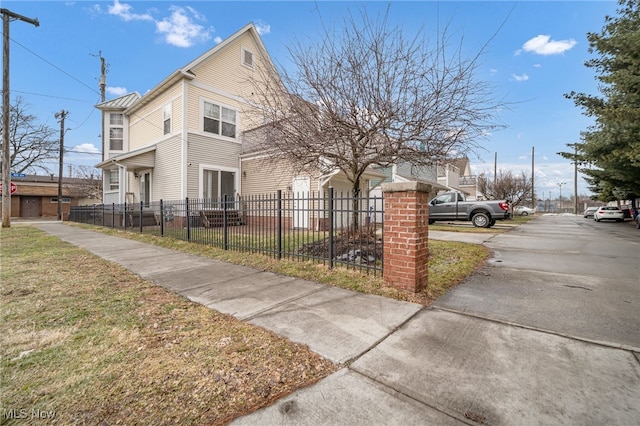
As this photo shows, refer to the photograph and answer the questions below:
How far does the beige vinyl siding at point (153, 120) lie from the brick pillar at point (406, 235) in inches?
482

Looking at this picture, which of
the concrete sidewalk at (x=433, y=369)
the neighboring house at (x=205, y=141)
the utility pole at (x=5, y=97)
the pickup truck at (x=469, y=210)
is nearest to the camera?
the concrete sidewalk at (x=433, y=369)

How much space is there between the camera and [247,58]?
606 inches

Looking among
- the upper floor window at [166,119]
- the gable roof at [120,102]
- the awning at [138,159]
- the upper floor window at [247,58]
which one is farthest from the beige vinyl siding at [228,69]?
the gable roof at [120,102]

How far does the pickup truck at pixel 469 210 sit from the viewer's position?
47.3ft

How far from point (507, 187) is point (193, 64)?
102ft

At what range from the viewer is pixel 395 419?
169 centimetres

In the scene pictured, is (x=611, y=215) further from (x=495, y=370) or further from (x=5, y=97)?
(x=5, y=97)

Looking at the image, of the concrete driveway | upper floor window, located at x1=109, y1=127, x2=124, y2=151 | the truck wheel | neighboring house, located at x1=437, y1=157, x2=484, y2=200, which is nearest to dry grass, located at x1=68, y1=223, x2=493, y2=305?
the concrete driveway

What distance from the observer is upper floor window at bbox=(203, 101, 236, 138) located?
45.6 feet

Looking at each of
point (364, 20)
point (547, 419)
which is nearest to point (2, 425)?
point (547, 419)

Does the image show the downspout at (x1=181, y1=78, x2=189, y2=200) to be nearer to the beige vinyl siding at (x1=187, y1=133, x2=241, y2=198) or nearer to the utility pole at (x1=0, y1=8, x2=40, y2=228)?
the beige vinyl siding at (x1=187, y1=133, x2=241, y2=198)

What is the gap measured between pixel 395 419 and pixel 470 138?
237 inches

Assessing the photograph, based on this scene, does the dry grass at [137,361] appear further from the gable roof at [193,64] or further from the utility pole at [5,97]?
the utility pole at [5,97]

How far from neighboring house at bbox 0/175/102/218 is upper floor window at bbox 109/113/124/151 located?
16.4m
